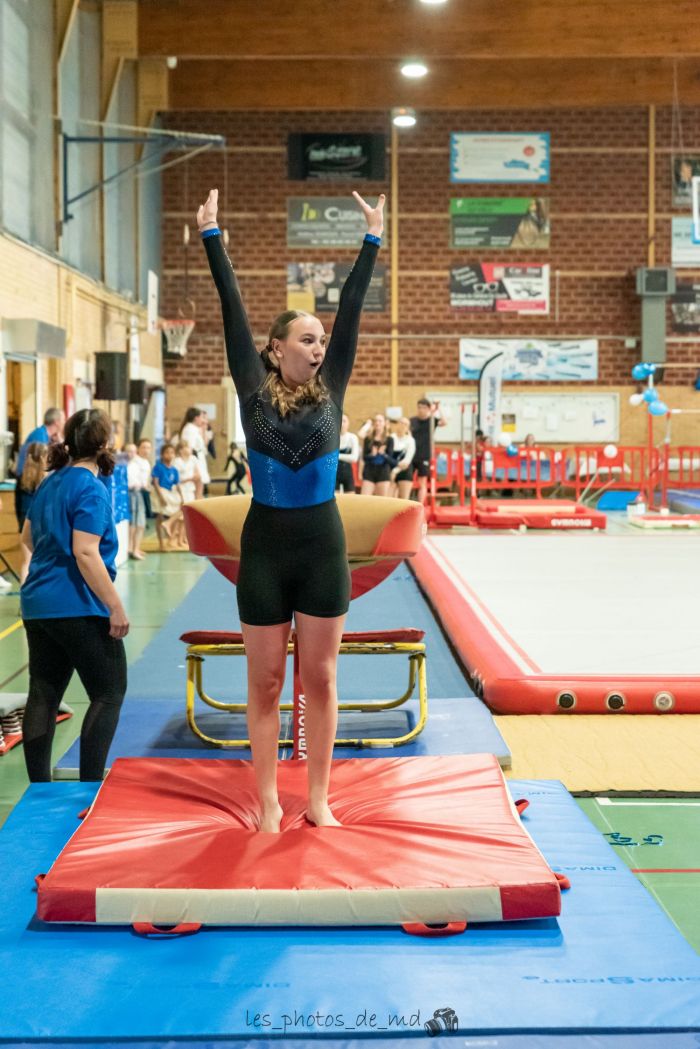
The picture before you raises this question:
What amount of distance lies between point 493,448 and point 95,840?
1529cm

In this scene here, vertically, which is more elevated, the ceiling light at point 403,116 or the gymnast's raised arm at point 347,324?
the ceiling light at point 403,116

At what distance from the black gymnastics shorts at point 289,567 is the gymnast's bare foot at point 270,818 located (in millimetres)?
510

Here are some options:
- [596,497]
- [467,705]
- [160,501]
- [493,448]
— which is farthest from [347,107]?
[467,705]

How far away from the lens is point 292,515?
2.96 meters

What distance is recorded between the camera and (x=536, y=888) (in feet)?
8.66

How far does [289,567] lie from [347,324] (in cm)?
66

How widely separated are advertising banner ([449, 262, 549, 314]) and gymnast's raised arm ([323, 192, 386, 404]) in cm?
1734

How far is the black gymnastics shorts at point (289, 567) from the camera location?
2955mm

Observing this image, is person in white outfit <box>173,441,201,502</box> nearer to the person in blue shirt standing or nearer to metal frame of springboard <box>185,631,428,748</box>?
the person in blue shirt standing

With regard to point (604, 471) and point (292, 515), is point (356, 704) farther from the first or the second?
point (604, 471)

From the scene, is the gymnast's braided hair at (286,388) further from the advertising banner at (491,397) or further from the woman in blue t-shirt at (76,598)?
the advertising banner at (491,397)

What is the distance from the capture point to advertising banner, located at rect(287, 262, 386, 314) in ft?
65.8

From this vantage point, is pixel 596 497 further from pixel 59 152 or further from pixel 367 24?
pixel 59 152

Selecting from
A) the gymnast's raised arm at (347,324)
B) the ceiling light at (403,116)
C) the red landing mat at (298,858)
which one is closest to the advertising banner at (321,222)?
the ceiling light at (403,116)
